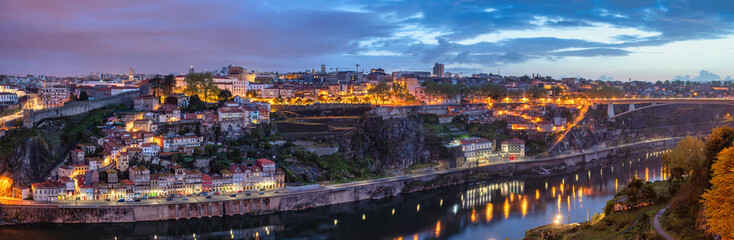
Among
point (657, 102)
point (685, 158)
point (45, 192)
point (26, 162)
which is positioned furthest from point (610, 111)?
point (26, 162)

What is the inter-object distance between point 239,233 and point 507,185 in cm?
1522

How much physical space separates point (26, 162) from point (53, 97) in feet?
26.0

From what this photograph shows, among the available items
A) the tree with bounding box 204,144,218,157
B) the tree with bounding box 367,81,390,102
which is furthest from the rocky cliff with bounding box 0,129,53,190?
the tree with bounding box 367,81,390,102

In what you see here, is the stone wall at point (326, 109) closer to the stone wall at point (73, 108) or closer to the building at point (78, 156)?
the stone wall at point (73, 108)

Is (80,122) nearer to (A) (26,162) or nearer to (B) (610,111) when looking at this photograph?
(A) (26,162)

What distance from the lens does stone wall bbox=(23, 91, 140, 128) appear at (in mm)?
25531

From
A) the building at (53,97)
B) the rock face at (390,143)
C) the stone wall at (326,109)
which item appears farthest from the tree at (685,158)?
the building at (53,97)

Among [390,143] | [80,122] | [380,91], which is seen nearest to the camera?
[80,122]

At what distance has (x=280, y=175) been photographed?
82.3 feet

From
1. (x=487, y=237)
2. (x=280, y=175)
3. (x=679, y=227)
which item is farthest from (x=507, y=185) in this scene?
(x=679, y=227)

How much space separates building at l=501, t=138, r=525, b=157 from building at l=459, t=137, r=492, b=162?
109 cm

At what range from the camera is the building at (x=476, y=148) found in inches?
1303

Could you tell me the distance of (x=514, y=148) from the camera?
115 ft

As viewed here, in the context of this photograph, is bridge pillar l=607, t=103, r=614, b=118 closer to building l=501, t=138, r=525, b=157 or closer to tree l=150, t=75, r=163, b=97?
building l=501, t=138, r=525, b=157
